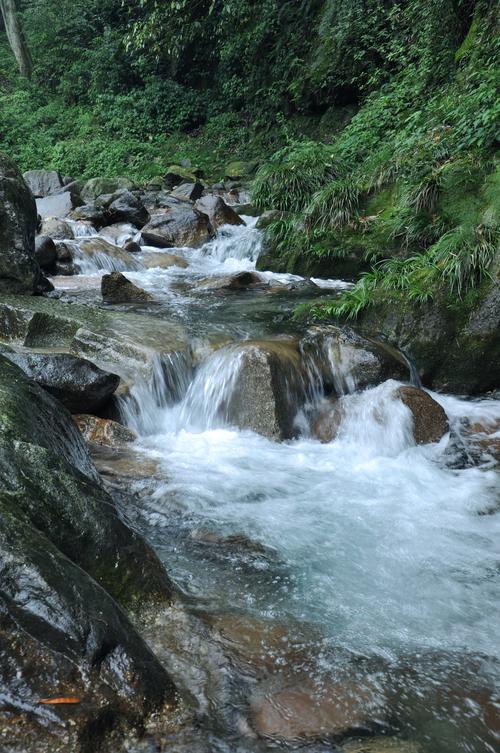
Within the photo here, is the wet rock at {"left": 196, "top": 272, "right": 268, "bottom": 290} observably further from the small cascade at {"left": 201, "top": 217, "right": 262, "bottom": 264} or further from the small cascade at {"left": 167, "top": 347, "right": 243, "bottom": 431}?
the small cascade at {"left": 167, "top": 347, "right": 243, "bottom": 431}

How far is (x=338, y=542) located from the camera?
3771mm

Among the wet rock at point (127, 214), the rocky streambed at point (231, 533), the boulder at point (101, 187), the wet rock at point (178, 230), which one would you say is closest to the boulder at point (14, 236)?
the rocky streambed at point (231, 533)

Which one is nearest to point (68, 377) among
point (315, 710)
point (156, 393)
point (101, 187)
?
point (156, 393)

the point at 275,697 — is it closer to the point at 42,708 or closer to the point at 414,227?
the point at 42,708

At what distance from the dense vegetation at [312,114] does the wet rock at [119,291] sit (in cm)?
282

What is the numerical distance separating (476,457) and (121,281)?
17.7 ft

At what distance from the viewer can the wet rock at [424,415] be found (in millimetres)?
5512

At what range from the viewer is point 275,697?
229 cm

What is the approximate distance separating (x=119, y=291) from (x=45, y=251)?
1.92 meters

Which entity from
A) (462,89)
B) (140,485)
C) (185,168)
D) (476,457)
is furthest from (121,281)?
(185,168)

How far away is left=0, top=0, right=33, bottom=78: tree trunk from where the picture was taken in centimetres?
2478

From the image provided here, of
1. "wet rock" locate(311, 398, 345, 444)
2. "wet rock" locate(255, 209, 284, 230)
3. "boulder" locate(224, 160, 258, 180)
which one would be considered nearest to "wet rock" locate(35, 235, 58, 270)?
"wet rock" locate(255, 209, 284, 230)

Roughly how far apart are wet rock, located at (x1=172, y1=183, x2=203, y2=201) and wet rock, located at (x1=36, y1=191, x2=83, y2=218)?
2.78 m

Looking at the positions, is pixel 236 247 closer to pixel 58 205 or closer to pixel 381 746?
pixel 58 205
